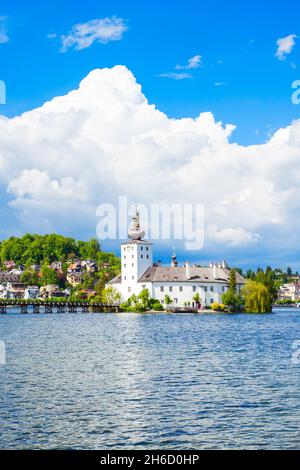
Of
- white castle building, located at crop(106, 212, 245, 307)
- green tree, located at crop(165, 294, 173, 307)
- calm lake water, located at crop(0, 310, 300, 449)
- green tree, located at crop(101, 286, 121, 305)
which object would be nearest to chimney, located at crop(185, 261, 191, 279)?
white castle building, located at crop(106, 212, 245, 307)

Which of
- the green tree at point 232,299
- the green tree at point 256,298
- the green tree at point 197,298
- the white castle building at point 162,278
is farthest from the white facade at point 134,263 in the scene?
the green tree at point 256,298

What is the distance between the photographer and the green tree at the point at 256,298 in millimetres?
116438

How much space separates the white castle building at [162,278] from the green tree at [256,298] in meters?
10.7

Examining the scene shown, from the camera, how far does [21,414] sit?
77.0ft

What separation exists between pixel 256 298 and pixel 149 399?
92833 millimetres

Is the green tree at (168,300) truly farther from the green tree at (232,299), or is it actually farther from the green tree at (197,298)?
the green tree at (232,299)

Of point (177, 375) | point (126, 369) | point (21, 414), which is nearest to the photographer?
point (21, 414)

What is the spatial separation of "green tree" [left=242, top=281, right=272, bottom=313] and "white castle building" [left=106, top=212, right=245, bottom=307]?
421 inches

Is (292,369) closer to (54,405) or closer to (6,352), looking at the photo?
(54,405)

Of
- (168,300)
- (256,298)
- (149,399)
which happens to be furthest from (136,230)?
(149,399)

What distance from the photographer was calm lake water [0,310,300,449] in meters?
20.6
